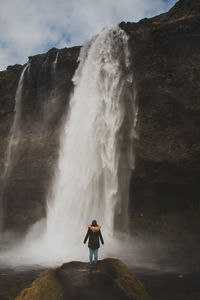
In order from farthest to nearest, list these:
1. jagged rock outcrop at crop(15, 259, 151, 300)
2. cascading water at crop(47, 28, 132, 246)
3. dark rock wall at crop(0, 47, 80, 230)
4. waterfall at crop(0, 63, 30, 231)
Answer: waterfall at crop(0, 63, 30, 231) < dark rock wall at crop(0, 47, 80, 230) < cascading water at crop(47, 28, 132, 246) < jagged rock outcrop at crop(15, 259, 151, 300)

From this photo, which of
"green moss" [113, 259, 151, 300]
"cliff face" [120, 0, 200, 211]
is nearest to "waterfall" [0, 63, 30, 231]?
"cliff face" [120, 0, 200, 211]

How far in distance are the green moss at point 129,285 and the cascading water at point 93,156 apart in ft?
28.7

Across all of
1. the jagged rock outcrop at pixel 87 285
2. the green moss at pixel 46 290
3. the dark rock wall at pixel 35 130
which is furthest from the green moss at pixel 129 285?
the dark rock wall at pixel 35 130

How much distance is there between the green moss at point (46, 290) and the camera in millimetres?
5344

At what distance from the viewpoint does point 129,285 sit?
577cm

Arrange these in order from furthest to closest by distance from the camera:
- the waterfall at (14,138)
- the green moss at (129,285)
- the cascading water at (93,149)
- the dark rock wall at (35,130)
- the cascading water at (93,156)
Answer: the waterfall at (14,138) → the dark rock wall at (35,130) → the cascading water at (93,149) → the cascading water at (93,156) → the green moss at (129,285)

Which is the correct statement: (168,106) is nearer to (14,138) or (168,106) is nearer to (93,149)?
(93,149)

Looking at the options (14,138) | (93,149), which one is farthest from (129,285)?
(14,138)

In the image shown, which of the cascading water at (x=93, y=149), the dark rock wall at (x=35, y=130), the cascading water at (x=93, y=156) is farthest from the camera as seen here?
the dark rock wall at (x=35, y=130)

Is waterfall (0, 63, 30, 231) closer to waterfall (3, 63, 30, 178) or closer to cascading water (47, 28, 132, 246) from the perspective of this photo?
waterfall (3, 63, 30, 178)

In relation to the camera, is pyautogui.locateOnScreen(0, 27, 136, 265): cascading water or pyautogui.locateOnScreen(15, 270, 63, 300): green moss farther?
pyautogui.locateOnScreen(0, 27, 136, 265): cascading water

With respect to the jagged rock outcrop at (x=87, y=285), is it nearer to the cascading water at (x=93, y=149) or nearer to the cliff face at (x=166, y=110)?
the cascading water at (x=93, y=149)

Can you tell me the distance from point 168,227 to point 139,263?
17.2 ft

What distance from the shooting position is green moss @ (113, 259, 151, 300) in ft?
18.1
